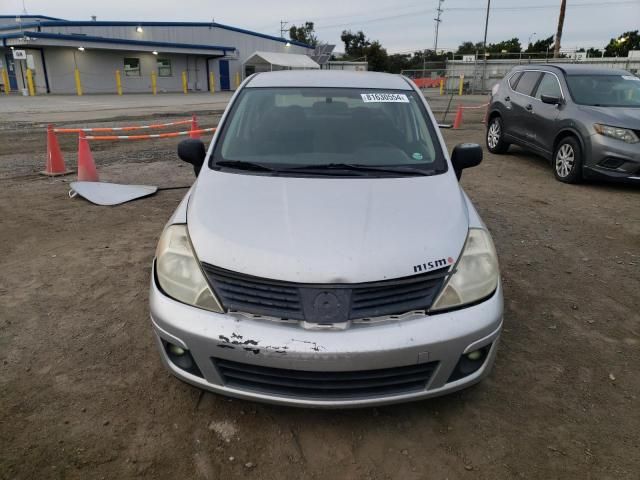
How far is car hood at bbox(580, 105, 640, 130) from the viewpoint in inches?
258

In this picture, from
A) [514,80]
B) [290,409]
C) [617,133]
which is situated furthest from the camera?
[514,80]

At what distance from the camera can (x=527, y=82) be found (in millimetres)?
8805

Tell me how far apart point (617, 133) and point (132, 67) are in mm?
36772

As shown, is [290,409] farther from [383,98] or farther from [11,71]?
[11,71]

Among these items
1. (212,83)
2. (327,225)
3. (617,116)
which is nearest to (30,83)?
(212,83)

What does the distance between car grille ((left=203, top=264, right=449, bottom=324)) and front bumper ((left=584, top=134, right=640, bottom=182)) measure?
5.86 metres

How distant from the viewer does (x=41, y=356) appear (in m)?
2.92

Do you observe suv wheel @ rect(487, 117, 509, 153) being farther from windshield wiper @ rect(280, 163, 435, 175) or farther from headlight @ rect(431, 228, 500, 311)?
headlight @ rect(431, 228, 500, 311)

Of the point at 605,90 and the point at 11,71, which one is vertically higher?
the point at 11,71

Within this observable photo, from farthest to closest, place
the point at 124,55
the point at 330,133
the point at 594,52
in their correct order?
the point at 594,52
the point at 124,55
the point at 330,133

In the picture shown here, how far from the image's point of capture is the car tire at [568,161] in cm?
710

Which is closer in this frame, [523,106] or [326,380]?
[326,380]

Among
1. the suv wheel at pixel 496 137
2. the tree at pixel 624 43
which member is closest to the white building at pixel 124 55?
the suv wheel at pixel 496 137

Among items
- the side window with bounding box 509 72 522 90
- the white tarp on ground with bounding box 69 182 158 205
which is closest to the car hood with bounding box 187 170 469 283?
the white tarp on ground with bounding box 69 182 158 205
